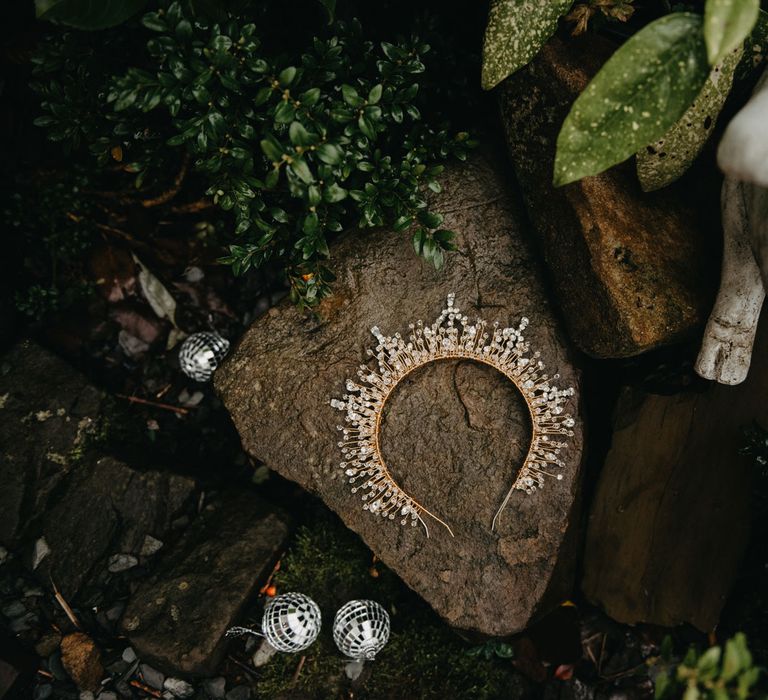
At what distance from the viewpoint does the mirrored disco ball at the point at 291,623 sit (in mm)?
2535

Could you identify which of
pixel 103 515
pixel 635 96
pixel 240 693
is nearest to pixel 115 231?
pixel 103 515

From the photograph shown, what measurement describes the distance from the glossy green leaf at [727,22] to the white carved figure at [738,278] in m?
0.26

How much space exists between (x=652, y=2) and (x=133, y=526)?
301 centimetres

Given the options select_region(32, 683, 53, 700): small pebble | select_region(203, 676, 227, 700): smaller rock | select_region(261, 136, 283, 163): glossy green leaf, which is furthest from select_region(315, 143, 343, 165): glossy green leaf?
select_region(32, 683, 53, 700): small pebble

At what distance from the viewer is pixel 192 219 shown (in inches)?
125

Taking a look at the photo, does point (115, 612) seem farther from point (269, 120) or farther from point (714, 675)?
point (714, 675)

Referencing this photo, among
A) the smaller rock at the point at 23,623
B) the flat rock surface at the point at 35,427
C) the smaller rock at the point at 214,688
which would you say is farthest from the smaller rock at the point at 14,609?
the smaller rock at the point at 214,688

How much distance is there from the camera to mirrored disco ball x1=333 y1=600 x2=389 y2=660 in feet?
8.29

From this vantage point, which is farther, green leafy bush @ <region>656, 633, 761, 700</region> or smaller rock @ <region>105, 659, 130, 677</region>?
smaller rock @ <region>105, 659, 130, 677</region>

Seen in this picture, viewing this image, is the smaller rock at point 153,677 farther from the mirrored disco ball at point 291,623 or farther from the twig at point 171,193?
the twig at point 171,193

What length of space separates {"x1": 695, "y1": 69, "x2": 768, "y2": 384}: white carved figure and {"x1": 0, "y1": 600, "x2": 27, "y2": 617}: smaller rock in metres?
3.00

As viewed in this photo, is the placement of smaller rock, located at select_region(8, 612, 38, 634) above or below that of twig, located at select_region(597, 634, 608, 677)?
above

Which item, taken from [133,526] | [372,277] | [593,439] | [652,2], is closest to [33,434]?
[133,526]

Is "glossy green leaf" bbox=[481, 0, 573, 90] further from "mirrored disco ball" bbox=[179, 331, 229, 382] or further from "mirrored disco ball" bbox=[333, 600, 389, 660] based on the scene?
"mirrored disco ball" bbox=[333, 600, 389, 660]
